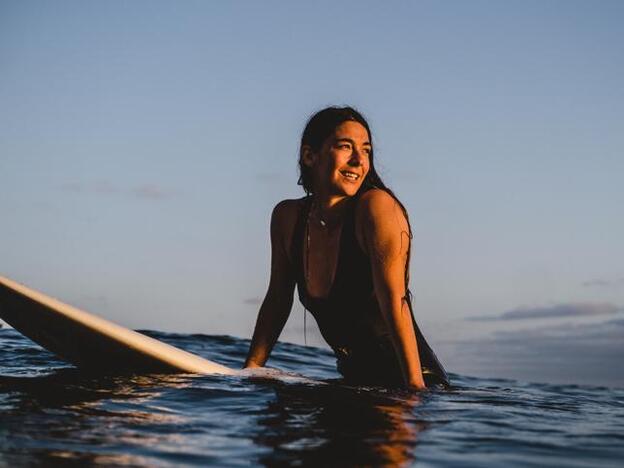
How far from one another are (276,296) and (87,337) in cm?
127

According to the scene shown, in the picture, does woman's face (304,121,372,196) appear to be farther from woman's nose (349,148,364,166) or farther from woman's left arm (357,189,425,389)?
woman's left arm (357,189,425,389)

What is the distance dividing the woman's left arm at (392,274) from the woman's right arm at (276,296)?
0.88m

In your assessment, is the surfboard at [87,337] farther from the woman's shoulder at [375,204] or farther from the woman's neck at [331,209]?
the woman's shoulder at [375,204]

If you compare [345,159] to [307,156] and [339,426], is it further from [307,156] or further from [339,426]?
[339,426]

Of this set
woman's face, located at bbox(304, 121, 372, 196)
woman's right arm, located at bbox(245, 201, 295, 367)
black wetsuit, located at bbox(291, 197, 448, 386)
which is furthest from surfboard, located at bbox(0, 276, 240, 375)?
woman's face, located at bbox(304, 121, 372, 196)

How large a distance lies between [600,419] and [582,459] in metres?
1.47

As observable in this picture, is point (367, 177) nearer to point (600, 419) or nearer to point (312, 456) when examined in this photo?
point (600, 419)

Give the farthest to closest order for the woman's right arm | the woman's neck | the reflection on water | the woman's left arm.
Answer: the woman's right arm, the woman's neck, the woman's left arm, the reflection on water

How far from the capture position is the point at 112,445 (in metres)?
3.03

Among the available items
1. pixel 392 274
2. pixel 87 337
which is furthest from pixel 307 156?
pixel 87 337

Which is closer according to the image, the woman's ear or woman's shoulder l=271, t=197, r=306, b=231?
the woman's ear

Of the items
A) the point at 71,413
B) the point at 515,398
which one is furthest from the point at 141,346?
the point at 515,398

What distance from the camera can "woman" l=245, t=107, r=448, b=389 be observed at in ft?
14.6

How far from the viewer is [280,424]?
3.54 meters
